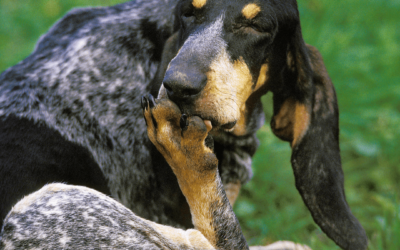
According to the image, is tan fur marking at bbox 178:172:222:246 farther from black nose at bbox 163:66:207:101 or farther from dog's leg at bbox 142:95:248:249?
black nose at bbox 163:66:207:101

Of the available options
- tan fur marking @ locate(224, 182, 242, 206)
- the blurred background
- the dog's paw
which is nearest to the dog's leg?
the dog's paw

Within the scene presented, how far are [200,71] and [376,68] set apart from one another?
3599mm

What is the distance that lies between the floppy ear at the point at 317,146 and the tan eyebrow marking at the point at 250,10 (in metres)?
0.45

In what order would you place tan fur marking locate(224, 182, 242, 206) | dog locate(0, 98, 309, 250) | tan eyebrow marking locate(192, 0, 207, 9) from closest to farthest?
1. dog locate(0, 98, 309, 250)
2. tan eyebrow marking locate(192, 0, 207, 9)
3. tan fur marking locate(224, 182, 242, 206)

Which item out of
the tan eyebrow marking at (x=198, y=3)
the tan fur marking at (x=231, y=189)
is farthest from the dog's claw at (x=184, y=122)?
the tan fur marking at (x=231, y=189)

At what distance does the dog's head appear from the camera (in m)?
2.46

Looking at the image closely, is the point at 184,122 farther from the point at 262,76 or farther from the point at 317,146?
the point at 317,146

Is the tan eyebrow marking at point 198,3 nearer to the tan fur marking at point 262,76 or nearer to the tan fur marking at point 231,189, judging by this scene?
the tan fur marking at point 262,76

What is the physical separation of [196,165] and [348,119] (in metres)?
2.92

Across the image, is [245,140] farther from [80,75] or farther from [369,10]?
[369,10]

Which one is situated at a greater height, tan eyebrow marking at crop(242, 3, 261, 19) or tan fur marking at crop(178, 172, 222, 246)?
tan eyebrow marking at crop(242, 3, 261, 19)

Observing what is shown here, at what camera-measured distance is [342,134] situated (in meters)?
4.82

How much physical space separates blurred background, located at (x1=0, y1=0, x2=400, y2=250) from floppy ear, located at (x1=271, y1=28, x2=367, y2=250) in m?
0.52

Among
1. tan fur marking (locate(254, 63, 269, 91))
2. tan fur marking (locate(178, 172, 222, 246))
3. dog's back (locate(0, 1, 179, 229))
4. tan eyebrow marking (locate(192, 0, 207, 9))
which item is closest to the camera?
tan fur marking (locate(178, 172, 222, 246))
